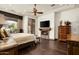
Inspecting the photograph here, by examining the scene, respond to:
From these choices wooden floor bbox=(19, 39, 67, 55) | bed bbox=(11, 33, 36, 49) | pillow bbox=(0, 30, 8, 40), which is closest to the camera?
pillow bbox=(0, 30, 8, 40)

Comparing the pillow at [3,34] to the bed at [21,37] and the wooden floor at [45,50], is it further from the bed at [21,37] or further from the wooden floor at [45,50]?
the wooden floor at [45,50]

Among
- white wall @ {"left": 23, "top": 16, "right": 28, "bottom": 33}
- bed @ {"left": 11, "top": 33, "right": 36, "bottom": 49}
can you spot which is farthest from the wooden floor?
white wall @ {"left": 23, "top": 16, "right": 28, "bottom": 33}

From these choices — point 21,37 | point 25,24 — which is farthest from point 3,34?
point 21,37

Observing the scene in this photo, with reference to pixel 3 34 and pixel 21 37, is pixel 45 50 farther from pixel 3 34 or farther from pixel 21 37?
pixel 3 34

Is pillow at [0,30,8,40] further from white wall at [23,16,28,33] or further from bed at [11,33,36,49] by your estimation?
white wall at [23,16,28,33]

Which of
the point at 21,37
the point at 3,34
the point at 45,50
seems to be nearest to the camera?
the point at 3,34

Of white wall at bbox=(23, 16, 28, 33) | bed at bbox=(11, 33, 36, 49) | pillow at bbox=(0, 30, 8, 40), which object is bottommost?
bed at bbox=(11, 33, 36, 49)

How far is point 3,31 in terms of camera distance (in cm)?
176

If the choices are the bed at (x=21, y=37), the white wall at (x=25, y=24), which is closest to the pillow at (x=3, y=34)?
the bed at (x=21, y=37)

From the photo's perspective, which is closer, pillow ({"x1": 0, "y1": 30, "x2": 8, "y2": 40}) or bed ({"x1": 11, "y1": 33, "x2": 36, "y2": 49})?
pillow ({"x1": 0, "y1": 30, "x2": 8, "y2": 40})
